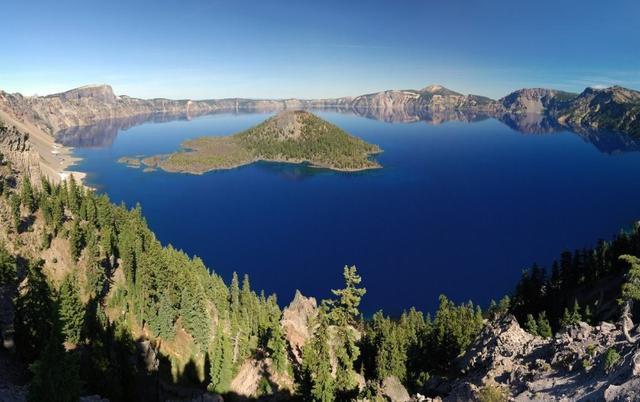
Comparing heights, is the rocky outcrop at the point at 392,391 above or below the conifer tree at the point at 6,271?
below

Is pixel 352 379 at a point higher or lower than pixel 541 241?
higher

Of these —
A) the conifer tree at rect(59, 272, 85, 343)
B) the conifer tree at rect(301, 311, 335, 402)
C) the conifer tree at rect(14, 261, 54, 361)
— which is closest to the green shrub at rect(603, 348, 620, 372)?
the conifer tree at rect(301, 311, 335, 402)

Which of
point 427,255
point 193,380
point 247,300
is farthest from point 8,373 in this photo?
point 427,255

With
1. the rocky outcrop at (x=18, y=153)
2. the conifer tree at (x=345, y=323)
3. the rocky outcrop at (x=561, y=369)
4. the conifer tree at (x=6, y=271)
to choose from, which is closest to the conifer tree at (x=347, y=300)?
the conifer tree at (x=345, y=323)

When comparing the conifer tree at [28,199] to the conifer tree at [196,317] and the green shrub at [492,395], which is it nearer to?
the conifer tree at [196,317]

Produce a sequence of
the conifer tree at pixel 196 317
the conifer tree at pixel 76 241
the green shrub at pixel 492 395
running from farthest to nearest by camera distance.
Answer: the conifer tree at pixel 76 241, the conifer tree at pixel 196 317, the green shrub at pixel 492 395

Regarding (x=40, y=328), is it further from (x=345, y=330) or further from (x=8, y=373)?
(x=345, y=330)

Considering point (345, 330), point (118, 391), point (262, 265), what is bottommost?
point (262, 265)

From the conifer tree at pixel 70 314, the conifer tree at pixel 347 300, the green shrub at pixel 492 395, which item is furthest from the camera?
the conifer tree at pixel 70 314
